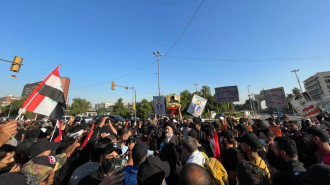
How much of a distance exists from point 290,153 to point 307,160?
176cm

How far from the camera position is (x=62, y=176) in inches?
97.0

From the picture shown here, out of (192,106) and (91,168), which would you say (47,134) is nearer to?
(91,168)

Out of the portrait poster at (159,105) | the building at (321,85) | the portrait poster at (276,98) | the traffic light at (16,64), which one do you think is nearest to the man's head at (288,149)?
the portrait poster at (276,98)

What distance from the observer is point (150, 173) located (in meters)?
2.03

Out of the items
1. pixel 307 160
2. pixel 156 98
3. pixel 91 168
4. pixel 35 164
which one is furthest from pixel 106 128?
pixel 156 98

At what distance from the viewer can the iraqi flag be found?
354cm

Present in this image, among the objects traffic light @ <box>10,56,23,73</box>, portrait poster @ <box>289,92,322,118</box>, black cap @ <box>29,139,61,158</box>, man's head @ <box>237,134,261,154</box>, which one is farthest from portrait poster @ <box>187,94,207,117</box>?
traffic light @ <box>10,56,23,73</box>

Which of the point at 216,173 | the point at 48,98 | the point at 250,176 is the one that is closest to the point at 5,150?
the point at 48,98

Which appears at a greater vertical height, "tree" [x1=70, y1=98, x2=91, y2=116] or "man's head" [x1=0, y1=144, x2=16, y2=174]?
"tree" [x1=70, y1=98, x2=91, y2=116]

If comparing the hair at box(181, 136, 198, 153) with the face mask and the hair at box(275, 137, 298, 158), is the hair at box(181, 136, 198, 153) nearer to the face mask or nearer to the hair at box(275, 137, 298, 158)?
the hair at box(275, 137, 298, 158)

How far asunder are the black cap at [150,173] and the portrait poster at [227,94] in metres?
10.9

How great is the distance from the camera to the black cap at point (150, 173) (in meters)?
1.99

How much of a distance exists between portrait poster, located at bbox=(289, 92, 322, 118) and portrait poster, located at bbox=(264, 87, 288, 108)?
9.67ft

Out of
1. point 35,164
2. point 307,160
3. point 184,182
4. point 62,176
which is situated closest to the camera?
point 184,182
